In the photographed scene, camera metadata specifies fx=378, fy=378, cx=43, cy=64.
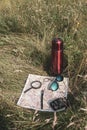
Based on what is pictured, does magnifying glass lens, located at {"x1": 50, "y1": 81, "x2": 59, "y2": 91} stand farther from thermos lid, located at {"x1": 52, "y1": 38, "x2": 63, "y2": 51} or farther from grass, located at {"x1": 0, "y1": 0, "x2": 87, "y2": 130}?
thermos lid, located at {"x1": 52, "y1": 38, "x2": 63, "y2": 51}

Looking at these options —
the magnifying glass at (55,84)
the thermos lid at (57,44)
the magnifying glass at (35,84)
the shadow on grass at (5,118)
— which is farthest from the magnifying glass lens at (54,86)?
the shadow on grass at (5,118)

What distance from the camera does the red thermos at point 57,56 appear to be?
3.99 meters

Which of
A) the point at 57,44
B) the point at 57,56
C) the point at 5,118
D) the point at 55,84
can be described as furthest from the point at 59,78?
the point at 5,118

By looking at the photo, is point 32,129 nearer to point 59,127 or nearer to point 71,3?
point 59,127

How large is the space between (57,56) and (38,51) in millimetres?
394

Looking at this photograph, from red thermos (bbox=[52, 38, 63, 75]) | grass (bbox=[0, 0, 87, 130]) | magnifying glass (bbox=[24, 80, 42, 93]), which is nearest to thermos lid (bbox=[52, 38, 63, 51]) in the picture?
red thermos (bbox=[52, 38, 63, 75])

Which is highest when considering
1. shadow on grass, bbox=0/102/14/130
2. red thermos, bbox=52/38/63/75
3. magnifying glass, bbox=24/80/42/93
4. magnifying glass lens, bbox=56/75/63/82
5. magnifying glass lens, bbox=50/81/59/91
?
red thermos, bbox=52/38/63/75

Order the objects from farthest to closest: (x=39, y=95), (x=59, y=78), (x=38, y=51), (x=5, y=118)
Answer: (x=38, y=51), (x=59, y=78), (x=39, y=95), (x=5, y=118)

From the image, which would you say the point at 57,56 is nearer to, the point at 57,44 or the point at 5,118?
the point at 57,44

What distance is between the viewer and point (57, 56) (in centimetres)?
406

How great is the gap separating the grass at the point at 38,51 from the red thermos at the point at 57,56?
88 mm

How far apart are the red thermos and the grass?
88mm

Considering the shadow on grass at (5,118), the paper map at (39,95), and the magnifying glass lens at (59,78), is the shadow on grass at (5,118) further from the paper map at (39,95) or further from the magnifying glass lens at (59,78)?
the magnifying glass lens at (59,78)

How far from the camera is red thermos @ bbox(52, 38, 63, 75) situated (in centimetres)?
399
